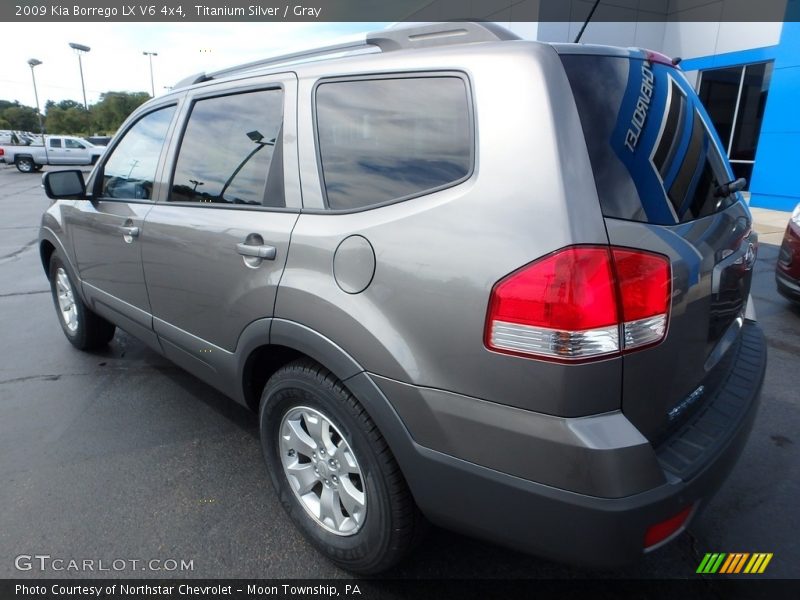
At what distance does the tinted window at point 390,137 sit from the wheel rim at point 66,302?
3111mm

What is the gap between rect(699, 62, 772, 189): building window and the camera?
43.0ft

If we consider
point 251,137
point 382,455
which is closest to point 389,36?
point 251,137

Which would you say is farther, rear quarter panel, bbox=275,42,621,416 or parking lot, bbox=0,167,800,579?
parking lot, bbox=0,167,800,579

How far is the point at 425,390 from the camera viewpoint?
5.32 feet

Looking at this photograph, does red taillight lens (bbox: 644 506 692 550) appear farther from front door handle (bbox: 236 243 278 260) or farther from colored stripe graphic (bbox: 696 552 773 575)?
front door handle (bbox: 236 243 278 260)

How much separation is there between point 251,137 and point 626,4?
54.2 ft

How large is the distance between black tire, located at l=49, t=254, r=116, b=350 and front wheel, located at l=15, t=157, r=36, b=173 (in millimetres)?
30430

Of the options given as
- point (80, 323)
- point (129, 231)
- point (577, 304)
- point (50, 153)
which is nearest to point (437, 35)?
point (577, 304)

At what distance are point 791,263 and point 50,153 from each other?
33.5m

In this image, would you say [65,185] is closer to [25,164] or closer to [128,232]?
[128,232]

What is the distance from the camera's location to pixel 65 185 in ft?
11.6

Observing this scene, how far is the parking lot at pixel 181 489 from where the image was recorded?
219 centimetres

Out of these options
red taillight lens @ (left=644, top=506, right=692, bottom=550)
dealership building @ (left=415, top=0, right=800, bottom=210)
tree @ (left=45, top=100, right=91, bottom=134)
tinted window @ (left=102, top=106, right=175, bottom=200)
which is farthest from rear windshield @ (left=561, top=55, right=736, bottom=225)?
tree @ (left=45, top=100, right=91, bottom=134)

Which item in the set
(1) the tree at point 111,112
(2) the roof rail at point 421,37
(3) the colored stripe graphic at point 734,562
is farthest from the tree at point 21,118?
(3) the colored stripe graphic at point 734,562
